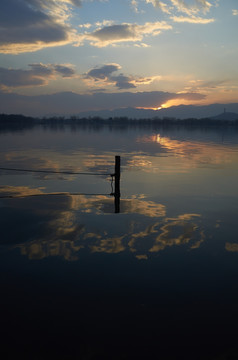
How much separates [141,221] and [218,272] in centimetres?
499

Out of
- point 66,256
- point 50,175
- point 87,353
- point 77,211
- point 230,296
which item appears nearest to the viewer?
point 87,353

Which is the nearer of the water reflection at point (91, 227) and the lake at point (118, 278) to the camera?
the lake at point (118, 278)

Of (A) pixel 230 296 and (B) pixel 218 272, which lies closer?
(A) pixel 230 296

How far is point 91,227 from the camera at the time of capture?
12.0m

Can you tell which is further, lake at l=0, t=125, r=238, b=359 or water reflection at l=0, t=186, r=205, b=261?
water reflection at l=0, t=186, r=205, b=261

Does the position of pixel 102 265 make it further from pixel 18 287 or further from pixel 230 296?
pixel 230 296

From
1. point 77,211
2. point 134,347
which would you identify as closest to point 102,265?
point 134,347

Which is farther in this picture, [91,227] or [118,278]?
[91,227]

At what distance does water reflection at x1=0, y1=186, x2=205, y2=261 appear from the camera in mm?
10008

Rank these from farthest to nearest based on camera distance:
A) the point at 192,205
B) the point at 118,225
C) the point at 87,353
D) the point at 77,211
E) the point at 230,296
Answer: the point at 192,205 → the point at 77,211 → the point at 118,225 → the point at 230,296 → the point at 87,353

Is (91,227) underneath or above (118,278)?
above

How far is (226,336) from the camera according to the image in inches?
234

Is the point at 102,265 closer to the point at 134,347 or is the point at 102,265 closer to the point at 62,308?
the point at 62,308

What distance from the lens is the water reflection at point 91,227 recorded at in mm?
10008
